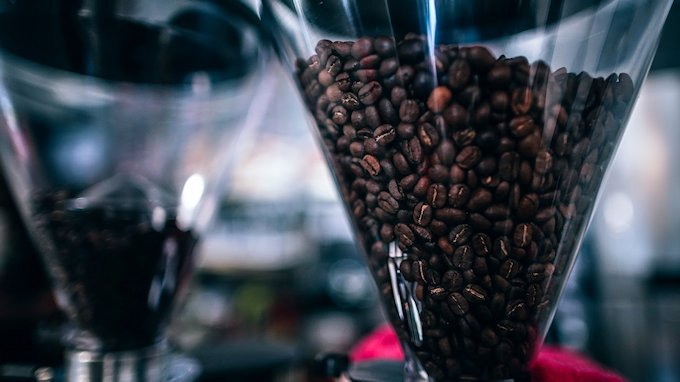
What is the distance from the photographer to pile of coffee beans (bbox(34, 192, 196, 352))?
19.4 inches

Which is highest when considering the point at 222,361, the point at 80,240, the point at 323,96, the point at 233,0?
the point at 233,0

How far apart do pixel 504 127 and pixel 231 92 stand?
39cm

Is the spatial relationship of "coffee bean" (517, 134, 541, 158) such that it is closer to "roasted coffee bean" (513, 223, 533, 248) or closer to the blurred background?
"roasted coffee bean" (513, 223, 533, 248)

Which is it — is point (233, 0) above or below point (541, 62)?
above

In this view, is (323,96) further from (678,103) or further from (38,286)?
(678,103)

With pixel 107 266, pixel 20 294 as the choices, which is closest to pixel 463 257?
pixel 107 266

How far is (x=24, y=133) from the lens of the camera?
539 millimetres

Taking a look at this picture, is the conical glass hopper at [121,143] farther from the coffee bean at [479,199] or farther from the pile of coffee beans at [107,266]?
the coffee bean at [479,199]

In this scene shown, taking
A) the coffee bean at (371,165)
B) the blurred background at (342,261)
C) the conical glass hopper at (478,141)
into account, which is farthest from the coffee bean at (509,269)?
the blurred background at (342,261)

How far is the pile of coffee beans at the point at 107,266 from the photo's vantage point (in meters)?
0.49

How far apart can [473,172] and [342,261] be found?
1.85 m

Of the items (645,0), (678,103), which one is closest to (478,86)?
(645,0)

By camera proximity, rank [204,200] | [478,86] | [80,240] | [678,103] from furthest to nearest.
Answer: [678,103]
[204,200]
[80,240]
[478,86]

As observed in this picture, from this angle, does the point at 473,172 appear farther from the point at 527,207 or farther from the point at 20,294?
the point at 20,294
